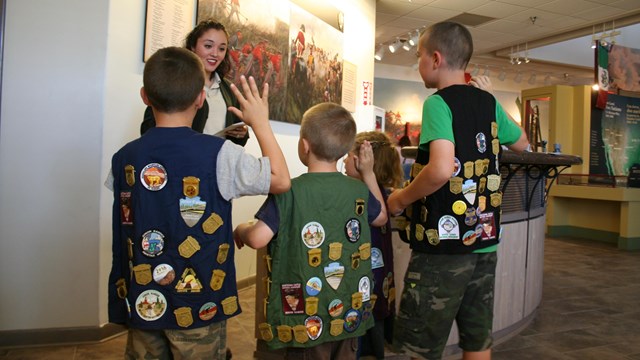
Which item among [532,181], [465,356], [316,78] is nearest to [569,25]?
[316,78]

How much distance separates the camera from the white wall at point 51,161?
116 inches

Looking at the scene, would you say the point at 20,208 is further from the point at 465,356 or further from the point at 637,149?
the point at 637,149

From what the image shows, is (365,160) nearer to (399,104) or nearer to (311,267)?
(311,267)

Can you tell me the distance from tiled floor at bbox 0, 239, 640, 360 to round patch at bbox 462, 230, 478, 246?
1184 mm

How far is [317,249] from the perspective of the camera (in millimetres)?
1599

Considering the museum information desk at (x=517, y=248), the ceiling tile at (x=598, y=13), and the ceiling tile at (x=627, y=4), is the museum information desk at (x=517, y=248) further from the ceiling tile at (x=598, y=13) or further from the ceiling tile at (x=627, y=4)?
the ceiling tile at (x=598, y=13)

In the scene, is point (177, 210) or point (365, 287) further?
point (365, 287)

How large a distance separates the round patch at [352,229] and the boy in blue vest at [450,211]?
0.26 meters

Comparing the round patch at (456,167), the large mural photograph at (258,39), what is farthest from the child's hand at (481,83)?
the large mural photograph at (258,39)

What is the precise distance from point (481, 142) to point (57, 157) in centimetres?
254

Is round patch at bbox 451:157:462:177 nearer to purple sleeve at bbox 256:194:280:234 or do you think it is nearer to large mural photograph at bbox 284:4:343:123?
purple sleeve at bbox 256:194:280:234

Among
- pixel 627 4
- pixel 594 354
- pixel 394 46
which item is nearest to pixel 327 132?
pixel 594 354

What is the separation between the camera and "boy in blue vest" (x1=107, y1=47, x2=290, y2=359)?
1.37 meters

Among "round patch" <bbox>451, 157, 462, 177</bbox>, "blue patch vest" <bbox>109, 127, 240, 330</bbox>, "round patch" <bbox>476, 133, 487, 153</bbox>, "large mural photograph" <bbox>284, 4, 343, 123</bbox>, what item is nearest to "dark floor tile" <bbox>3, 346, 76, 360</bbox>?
"blue patch vest" <bbox>109, 127, 240, 330</bbox>
